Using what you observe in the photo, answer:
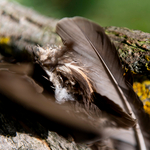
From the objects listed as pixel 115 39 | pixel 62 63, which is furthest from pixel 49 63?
pixel 115 39

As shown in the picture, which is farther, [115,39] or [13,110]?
[115,39]

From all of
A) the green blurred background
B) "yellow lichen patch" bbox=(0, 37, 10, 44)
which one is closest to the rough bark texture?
"yellow lichen patch" bbox=(0, 37, 10, 44)

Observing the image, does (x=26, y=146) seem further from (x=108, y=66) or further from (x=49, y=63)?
(x=108, y=66)

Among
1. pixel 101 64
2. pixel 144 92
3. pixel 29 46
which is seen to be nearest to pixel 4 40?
pixel 29 46

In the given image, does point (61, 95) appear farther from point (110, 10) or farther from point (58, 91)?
point (110, 10)

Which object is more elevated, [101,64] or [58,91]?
[101,64]
